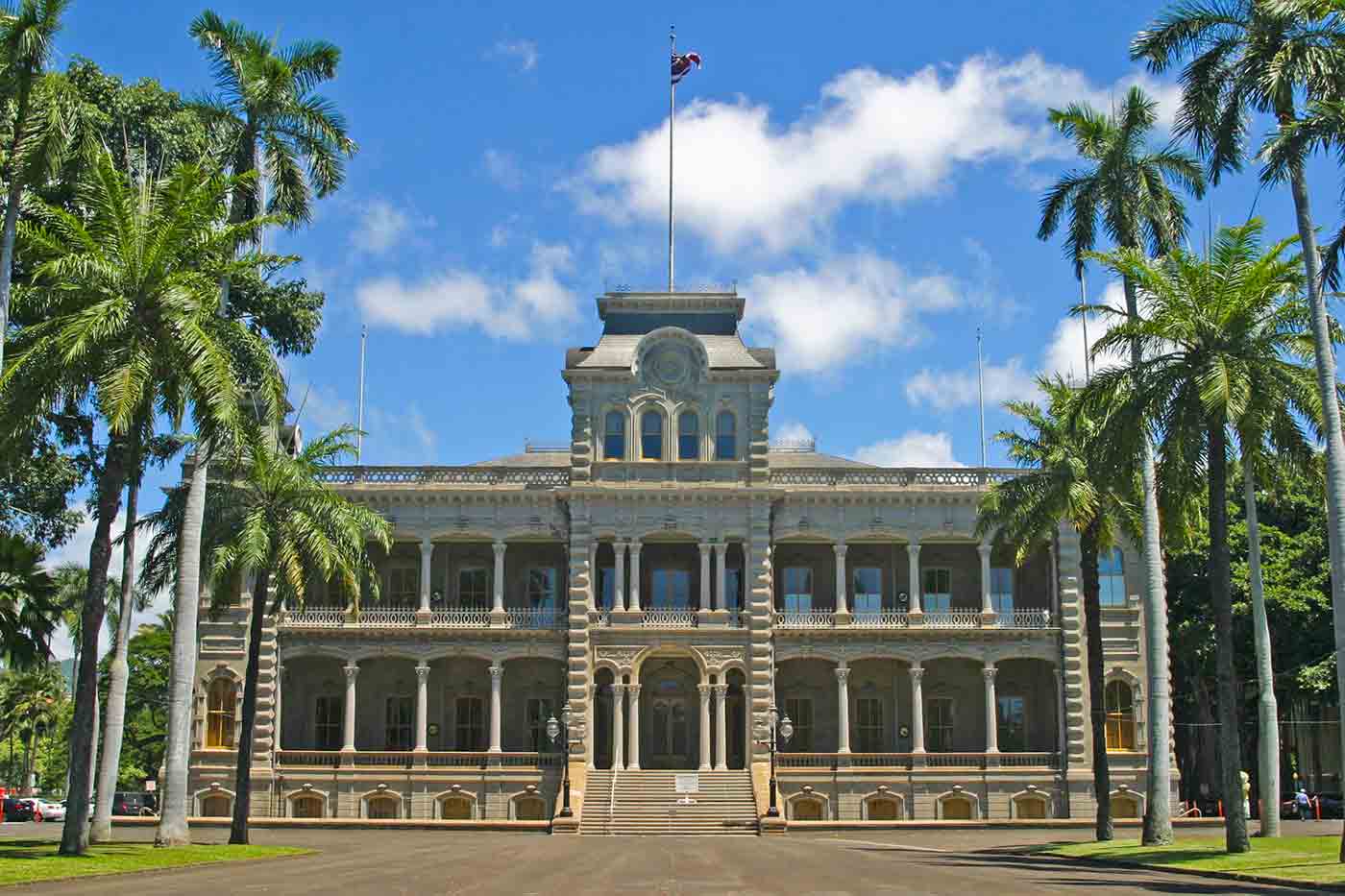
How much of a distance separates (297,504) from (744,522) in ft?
68.2

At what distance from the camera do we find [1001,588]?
58250mm

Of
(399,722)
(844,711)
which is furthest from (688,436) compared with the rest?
(399,722)

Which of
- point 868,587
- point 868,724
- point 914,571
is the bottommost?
point 868,724

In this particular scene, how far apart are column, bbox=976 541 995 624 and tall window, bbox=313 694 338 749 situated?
25.2m

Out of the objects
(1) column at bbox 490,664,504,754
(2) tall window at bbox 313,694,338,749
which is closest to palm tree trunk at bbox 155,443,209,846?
(1) column at bbox 490,664,504,754

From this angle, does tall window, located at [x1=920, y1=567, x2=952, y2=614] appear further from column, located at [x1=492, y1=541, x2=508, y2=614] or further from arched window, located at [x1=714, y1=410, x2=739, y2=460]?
column, located at [x1=492, y1=541, x2=508, y2=614]

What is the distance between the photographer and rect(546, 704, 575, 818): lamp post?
165ft

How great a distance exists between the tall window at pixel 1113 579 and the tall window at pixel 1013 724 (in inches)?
212

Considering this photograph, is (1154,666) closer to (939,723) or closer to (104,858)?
(939,723)

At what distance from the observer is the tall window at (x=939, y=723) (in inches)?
2270

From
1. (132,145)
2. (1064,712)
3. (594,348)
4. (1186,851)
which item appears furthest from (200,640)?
(1186,851)

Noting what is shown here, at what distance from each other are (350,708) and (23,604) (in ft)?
69.7

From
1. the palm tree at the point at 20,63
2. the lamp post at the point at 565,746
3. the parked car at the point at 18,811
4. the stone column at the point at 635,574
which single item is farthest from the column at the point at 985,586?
the parked car at the point at 18,811

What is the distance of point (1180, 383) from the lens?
3272cm
